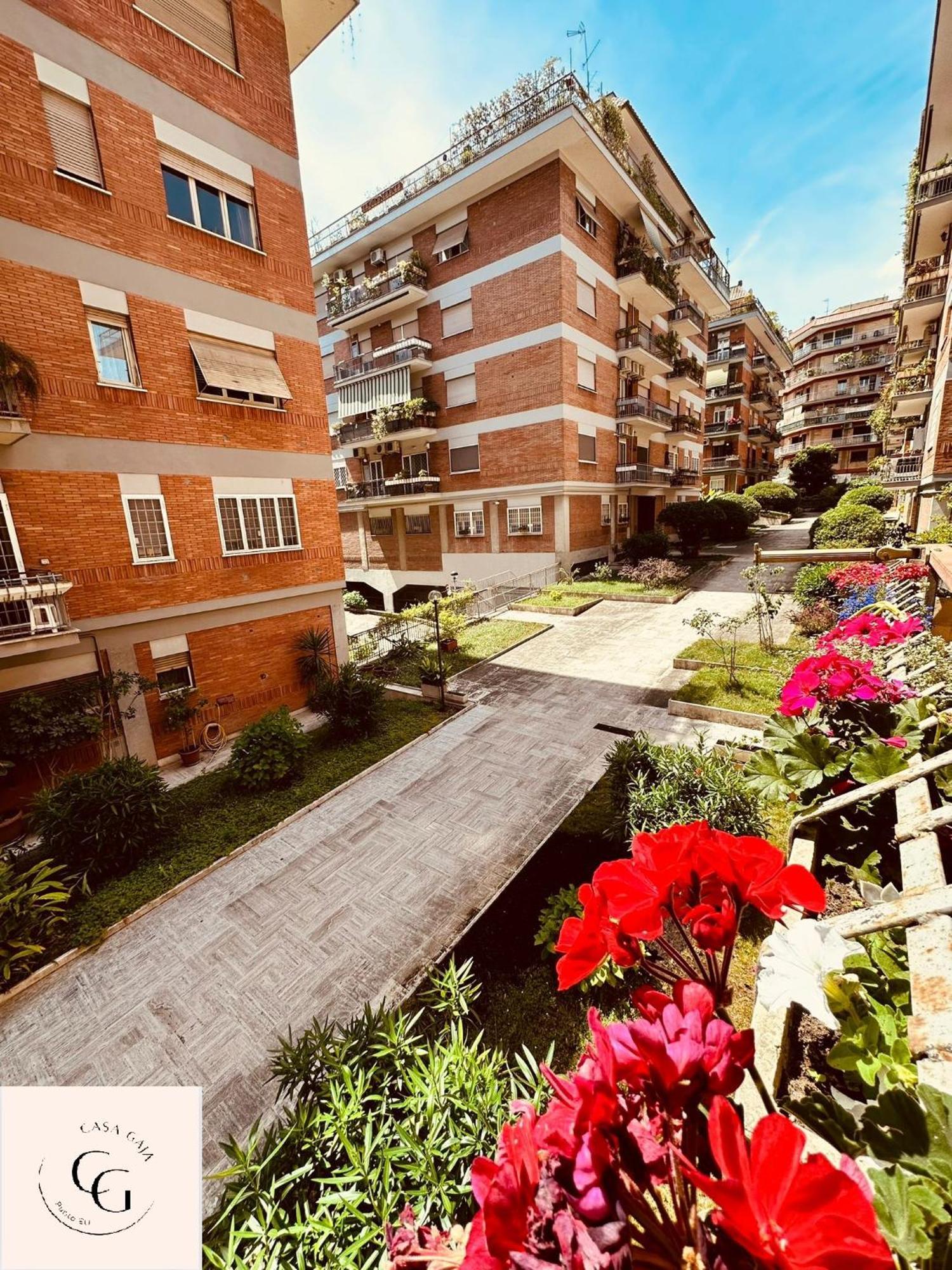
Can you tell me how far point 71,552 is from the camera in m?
7.35

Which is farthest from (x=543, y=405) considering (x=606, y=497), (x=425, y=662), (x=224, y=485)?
(x=224, y=485)

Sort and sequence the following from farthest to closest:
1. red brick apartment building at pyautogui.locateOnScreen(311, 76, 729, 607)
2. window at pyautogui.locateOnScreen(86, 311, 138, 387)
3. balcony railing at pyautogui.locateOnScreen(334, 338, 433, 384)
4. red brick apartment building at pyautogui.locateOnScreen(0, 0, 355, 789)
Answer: balcony railing at pyautogui.locateOnScreen(334, 338, 433, 384), red brick apartment building at pyautogui.locateOnScreen(311, 76, 729, 607), window at pyautogui.locateOnScreen(86, 311, 138, 387), red brick apartment building at pyautogui.locateOnScreen(0, 0, 355, 789)

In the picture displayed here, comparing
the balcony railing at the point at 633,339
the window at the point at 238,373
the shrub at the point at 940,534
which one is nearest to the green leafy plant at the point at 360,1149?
the window at the point at 238,373

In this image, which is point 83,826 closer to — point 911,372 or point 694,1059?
point 694,1059

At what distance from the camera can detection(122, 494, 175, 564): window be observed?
7.94 metres

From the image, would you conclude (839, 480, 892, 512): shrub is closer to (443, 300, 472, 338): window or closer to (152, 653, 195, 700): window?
(443, 300, 472, 338): window

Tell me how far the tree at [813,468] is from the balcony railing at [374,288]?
36.3 m

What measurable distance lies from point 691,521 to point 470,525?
10153 mm

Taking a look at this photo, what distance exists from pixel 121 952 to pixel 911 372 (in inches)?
1206

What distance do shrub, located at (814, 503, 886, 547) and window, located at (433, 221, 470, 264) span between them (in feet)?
53.9

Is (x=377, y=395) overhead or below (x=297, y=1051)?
overhead

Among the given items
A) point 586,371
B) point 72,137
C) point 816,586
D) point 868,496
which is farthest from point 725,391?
point 72,137

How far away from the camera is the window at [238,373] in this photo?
8398 millimetres

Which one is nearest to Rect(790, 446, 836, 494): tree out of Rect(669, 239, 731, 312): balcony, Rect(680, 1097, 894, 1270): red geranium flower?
Rect(669, 239, 731, 312): balcony
